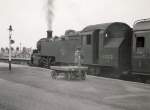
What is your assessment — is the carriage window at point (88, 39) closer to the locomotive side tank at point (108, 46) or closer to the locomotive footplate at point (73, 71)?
the locomotive side tank at point (108, 46)

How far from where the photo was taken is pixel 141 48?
1513 cm

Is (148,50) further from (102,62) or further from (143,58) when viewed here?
(102,62)

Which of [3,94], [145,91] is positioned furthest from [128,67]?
[3,94]

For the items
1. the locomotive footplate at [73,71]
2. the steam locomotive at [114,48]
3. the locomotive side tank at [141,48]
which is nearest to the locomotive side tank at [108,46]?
the steam locomotive at [114,48]

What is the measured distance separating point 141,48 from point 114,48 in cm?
233

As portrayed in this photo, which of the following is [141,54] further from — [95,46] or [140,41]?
[95,46]

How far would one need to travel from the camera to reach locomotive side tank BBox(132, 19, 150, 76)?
577 inches

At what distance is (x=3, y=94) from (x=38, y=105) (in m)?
2.70

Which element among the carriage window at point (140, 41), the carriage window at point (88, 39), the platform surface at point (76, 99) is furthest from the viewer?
the carriage window at point (88, 39)

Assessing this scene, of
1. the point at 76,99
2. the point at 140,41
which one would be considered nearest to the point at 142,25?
the point at 140,41

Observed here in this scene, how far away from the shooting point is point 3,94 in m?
10.6

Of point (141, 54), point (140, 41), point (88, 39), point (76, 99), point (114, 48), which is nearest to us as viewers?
point (76, 99)

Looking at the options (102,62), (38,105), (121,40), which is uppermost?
(121,40)

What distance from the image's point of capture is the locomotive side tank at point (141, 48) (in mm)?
14664
